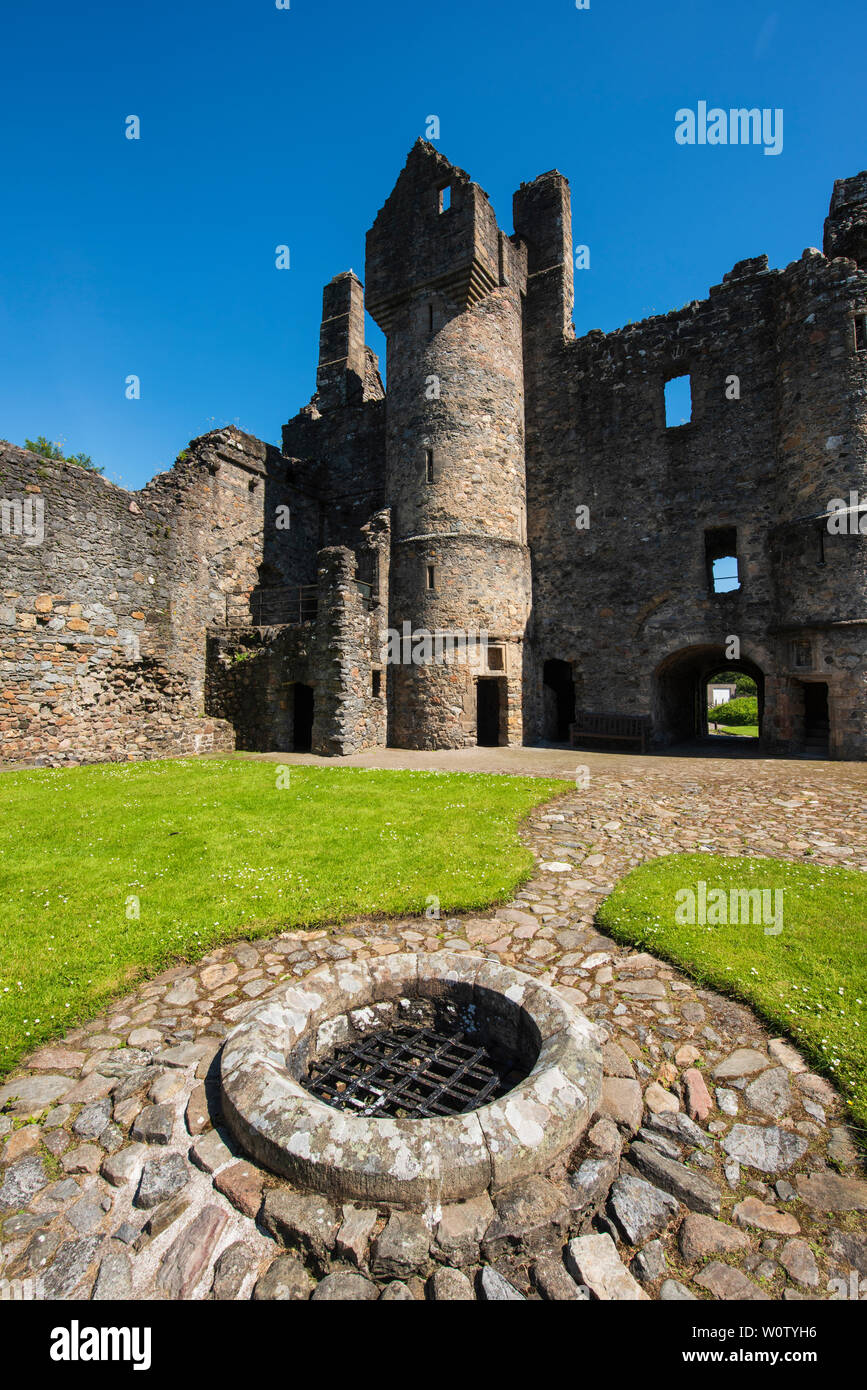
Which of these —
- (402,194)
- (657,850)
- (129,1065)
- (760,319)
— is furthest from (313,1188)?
(402,194)

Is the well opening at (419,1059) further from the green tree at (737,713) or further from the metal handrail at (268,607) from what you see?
the green tree at (737,713)

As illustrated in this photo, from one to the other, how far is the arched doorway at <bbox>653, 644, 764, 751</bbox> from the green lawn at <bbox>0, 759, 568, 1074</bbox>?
449 inches

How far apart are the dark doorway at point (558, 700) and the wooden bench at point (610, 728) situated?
2.24 m

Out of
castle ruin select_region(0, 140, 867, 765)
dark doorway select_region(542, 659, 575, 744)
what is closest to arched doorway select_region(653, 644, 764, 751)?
castle ruin select_region(0, 140, 867, 765)

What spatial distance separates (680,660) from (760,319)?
11.2m

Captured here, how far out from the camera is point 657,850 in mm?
7520

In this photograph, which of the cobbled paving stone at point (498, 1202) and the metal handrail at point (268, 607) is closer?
the cobbled paving stone at point (498, 1202)

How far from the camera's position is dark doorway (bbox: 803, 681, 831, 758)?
17500mm

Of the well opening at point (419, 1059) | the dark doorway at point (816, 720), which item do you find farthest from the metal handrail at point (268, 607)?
the well opening at point (419, 1059)

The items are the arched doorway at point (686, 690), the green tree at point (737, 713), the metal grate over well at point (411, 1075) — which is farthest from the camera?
the green tree at point (737, 713)

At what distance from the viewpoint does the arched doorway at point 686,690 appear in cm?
2064

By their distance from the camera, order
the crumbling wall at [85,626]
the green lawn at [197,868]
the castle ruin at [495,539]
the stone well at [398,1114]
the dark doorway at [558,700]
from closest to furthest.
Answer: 1. the stone well at [398,1114]
2. the green lawn at [197,868]
3. the crumbling wall at [85,626]
4. the castle ruin at [495,539]
5. the dark doorway at [558,700]

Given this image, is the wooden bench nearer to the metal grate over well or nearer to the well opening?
the well opening
